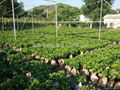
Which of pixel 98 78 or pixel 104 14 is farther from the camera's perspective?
pixel 104 14

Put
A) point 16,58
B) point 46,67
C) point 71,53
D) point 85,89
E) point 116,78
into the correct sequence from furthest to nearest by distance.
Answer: point 71,53, point 16,58, point 46,67, point 116,78, point 85,89

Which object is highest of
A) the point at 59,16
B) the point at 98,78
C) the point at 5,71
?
the point at 59,16

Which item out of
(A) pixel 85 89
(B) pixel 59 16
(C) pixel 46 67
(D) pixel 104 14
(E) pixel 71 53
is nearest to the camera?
(A) pixel 85 89

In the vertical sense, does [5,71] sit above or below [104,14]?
below

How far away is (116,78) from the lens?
16.4 ft

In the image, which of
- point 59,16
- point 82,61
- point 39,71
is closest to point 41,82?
point 39,71

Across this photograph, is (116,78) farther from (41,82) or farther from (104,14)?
(104,14)

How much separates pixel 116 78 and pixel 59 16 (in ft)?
119

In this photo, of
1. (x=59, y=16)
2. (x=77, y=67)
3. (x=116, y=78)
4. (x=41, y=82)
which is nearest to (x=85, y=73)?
(x=77, y=67)

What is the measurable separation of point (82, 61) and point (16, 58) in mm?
3126

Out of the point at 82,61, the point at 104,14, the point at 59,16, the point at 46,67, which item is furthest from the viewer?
the point at 104,14

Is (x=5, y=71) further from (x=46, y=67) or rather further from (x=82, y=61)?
(x=82, y=61)

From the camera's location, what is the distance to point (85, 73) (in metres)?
5.62

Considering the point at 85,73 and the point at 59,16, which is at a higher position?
the point at 59,16
